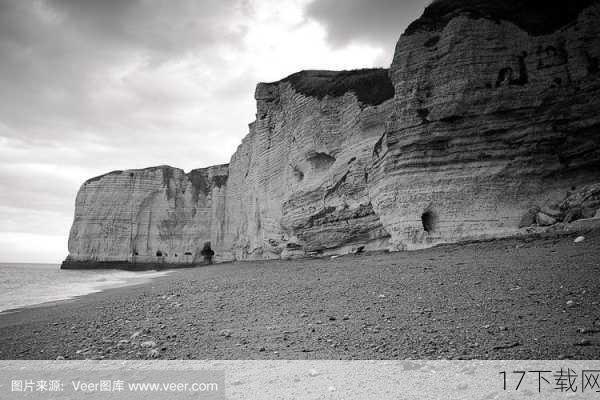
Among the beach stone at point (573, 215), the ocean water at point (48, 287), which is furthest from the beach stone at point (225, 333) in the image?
the beach stone at point (573, 215)

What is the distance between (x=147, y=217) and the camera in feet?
147

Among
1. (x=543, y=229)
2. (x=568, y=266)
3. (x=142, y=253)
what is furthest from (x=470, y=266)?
(x=142, y=253)

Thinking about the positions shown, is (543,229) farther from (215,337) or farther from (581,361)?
(215,337)

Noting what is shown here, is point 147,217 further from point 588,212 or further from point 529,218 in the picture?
point 588,212

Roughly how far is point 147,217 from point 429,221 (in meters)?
41.7

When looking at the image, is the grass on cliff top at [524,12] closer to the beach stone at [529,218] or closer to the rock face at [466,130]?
the rock face at [466,130]

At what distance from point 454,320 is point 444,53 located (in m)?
9.70

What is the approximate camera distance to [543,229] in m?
8.44

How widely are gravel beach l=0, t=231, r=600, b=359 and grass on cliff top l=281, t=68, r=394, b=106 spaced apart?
402 inches

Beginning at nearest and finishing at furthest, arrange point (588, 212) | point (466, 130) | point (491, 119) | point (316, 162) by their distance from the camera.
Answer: point (588, 212)
point (491, 119)
point (466, 130)
point (316, 162)

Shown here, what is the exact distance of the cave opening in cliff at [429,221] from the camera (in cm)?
1059

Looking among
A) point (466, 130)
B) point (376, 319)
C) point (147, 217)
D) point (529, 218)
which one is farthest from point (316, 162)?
point (147, 217)

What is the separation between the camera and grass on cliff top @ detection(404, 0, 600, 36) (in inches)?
397

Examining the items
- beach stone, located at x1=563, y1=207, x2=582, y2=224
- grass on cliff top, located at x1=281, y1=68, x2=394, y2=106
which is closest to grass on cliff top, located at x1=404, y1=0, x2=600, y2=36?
grass on cliff top, located at x1=281, y1=68, x2=394, y2=106
